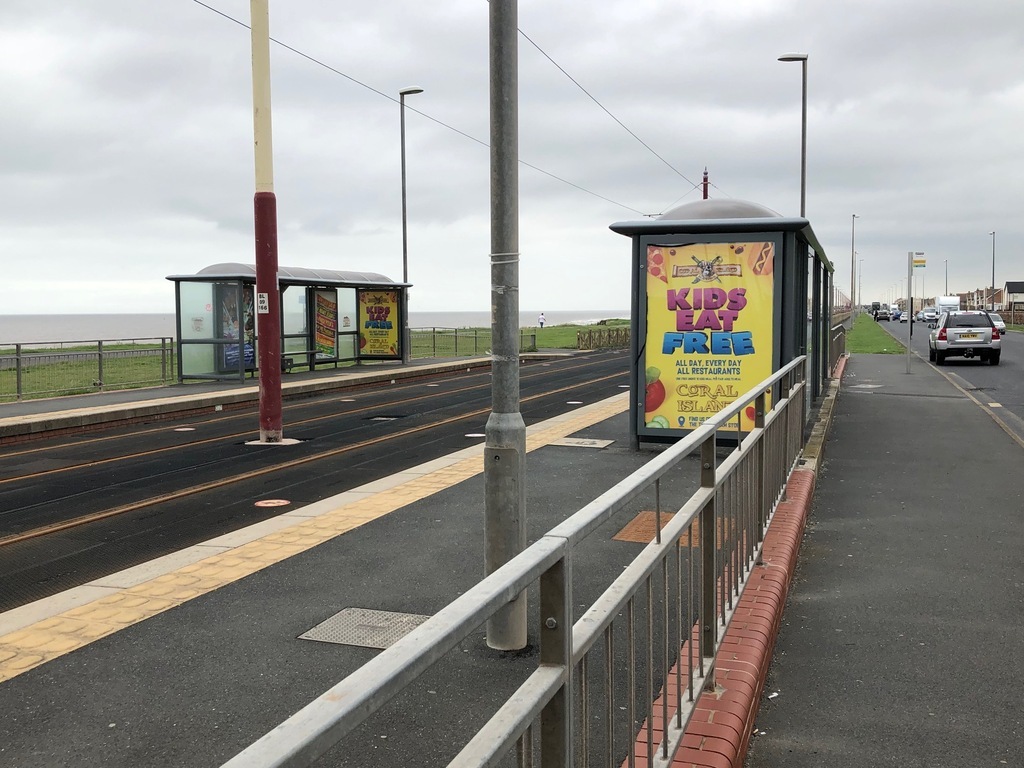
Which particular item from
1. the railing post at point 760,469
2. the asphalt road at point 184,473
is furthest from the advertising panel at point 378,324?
the railing post at point 760,469

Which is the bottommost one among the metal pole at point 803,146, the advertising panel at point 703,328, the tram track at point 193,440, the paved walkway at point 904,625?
the paved walkway at point 904,625

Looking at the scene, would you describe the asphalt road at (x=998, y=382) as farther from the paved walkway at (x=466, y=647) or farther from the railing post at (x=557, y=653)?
the railing post at (x=557, y=653)

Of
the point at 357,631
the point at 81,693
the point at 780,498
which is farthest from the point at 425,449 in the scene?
the point at 81,693

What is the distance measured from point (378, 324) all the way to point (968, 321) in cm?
1914

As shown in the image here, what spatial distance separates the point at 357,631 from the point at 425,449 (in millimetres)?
7649

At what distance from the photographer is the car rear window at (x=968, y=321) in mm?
32344

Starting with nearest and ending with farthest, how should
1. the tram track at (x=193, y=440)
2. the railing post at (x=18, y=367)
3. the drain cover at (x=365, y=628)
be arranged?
the drain cover at (x=365, y=628)
the tram track at (x=193, y=440)
the railing post at (x=18, y=367)

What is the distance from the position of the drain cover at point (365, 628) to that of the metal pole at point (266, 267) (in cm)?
816

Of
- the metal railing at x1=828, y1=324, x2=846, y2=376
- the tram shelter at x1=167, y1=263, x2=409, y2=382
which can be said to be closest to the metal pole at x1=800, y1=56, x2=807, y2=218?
the metal railing at x1=828, y1=324, x2=846, y2=376

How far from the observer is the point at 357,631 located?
210 inches

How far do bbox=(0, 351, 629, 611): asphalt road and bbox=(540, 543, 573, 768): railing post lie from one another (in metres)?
4.84

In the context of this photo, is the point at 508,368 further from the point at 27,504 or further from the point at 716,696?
the point at 27,504

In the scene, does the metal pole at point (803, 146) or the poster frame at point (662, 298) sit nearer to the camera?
the poster frame at point (662, 298)

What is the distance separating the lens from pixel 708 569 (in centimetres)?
429
